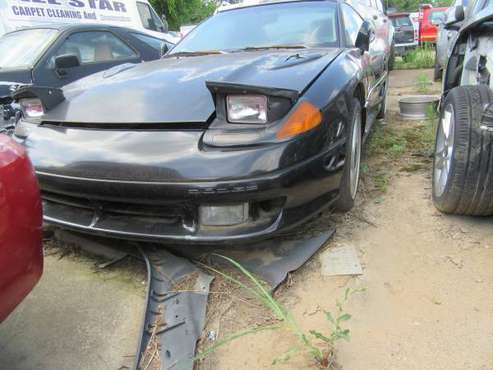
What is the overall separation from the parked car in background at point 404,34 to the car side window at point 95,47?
9492mm

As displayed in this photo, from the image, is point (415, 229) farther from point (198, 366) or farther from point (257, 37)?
point (257, 37)

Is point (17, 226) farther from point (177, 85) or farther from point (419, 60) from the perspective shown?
point (419, 60)

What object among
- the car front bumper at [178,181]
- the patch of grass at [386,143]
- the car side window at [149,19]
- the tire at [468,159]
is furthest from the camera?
the car side window at [149,19]

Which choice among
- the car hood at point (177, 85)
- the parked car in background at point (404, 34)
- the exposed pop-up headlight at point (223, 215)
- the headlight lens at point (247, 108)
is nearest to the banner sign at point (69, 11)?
the car hood at point (177, 85)

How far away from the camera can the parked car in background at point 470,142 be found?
212 cm

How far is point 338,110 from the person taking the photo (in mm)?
2154

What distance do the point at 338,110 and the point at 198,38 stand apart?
1.71 metres

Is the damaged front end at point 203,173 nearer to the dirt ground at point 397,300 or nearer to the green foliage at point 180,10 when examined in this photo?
the dirt ground at point 397,300

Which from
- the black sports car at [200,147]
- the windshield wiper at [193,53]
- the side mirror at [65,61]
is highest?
the windshield wiper at [193,53]

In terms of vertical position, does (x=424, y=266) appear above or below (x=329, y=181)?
below

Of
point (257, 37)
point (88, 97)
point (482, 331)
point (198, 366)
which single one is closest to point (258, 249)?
point (198, 366)

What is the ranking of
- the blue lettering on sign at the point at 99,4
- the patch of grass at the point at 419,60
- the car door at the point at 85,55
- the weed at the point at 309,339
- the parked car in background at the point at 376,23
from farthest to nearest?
the patch of grass at the point at 419,60 < the blue lettering on sign at the point at 99,4 < the car door at the point at 85,55 < the parked car in background at the point at 376,23 < the weed at the point at 309,339

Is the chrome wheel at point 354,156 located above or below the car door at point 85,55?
below

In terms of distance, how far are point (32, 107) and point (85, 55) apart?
3.15 m
